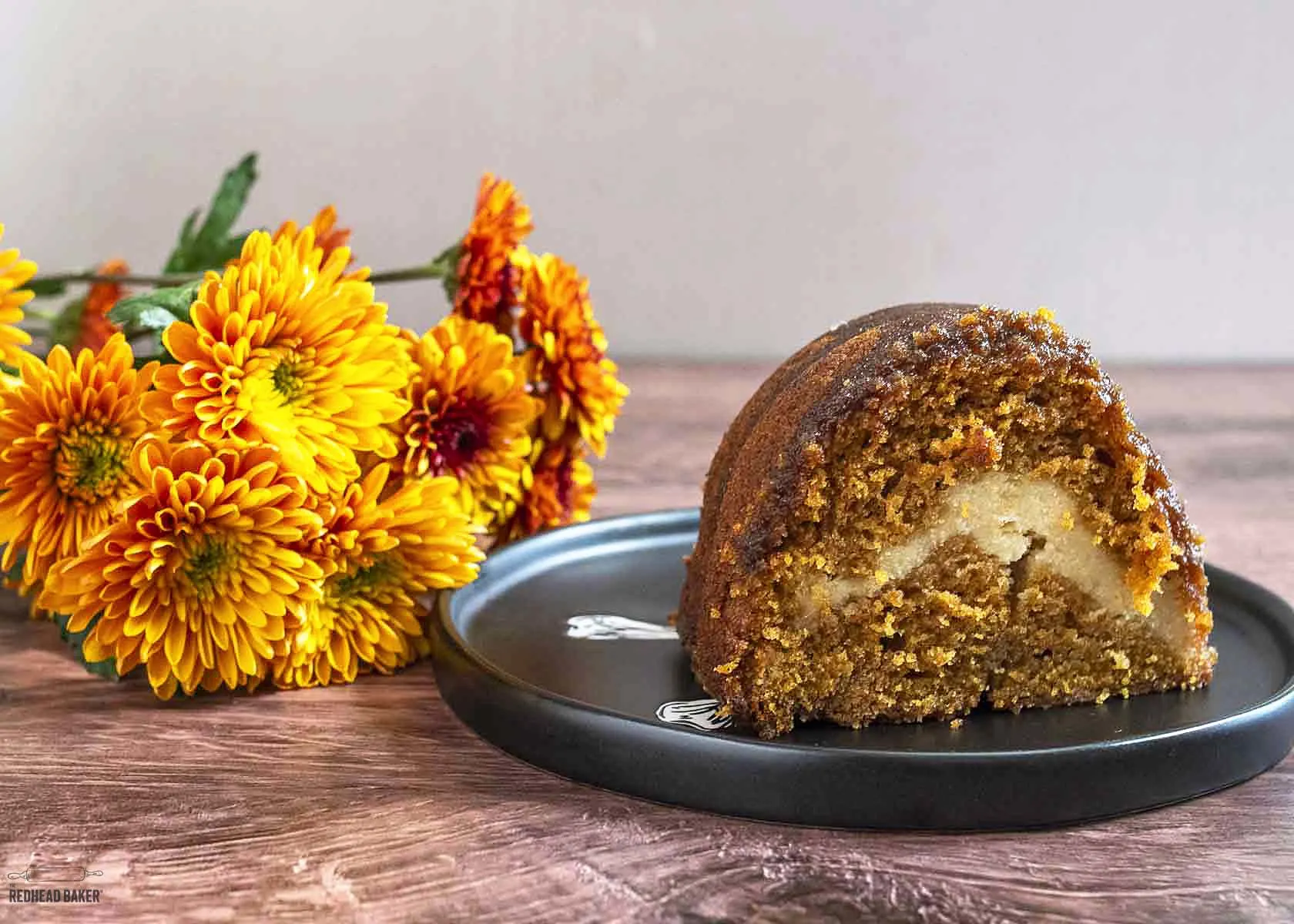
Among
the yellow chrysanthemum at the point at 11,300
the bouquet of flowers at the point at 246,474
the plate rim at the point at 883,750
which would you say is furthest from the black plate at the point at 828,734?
the yellow chrysanthemum at the point at 11,300

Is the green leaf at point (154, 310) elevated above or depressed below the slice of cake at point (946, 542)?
above

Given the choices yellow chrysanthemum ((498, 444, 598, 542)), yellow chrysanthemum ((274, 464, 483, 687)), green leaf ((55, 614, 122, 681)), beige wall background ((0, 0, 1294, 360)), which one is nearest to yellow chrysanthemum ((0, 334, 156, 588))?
green leaf ((55, 614, 122, 681))

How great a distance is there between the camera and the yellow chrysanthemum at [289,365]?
1215mm

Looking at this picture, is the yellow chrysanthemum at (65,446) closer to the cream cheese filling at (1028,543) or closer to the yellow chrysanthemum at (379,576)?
the yellow chrysanthemum at (379,576)

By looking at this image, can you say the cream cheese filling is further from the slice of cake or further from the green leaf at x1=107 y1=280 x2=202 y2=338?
the green leaf at x1=107 y1=280 x2=202 y2=338

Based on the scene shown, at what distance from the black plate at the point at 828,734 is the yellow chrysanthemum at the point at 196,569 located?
160mm

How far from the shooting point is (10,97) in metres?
2.90

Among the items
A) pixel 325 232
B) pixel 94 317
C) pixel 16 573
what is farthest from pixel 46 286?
pixel 325 232

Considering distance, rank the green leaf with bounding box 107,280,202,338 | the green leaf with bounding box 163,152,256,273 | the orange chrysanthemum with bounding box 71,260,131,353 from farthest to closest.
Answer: the orange chrysanthemum with bounding box 71,260,131,353
the green leaf with bounding box 163,152,256,273
the green leaf with bounding box 107,280,202,338

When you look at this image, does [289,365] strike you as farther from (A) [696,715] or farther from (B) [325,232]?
(A) [696,715]

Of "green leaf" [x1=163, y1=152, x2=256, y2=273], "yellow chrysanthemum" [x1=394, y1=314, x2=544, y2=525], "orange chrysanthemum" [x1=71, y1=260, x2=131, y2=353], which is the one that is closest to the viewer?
"yellow chrysanthemum" [x1=394, y1=314, x2=544, y2=525]

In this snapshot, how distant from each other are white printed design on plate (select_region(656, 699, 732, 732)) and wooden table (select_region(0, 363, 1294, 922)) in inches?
3.9

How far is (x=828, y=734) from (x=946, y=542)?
0.19m

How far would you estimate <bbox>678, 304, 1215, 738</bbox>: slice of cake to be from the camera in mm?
1149
